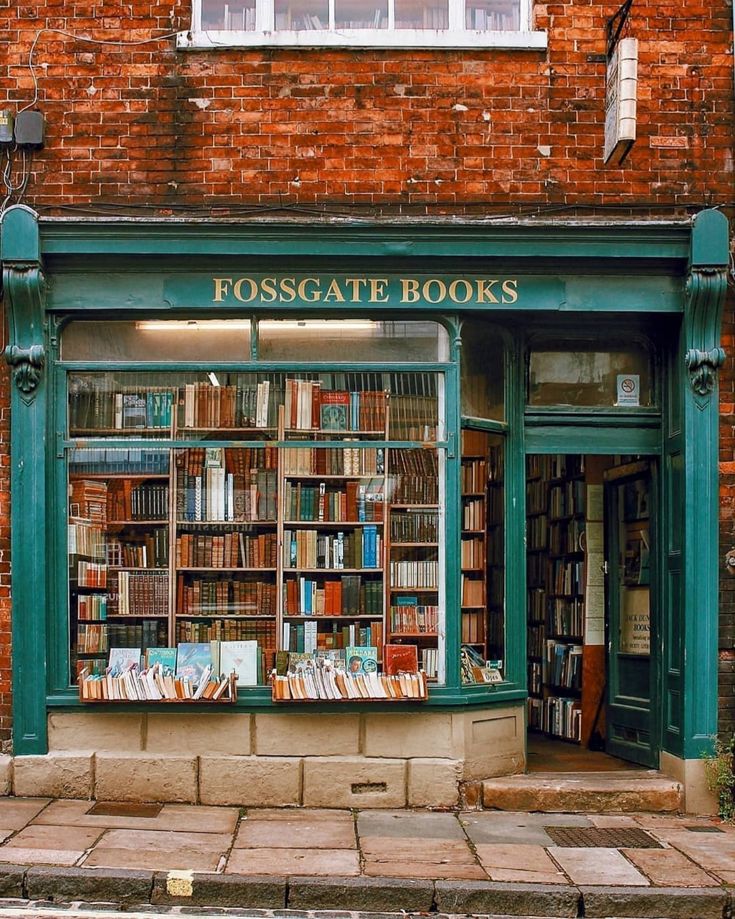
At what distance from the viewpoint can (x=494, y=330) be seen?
10.6 metres

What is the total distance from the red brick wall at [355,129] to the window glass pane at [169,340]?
2.81 feet

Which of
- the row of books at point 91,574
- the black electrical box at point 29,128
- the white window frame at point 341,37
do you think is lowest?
the row of books at point 91,574

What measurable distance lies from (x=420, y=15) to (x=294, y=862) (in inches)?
252

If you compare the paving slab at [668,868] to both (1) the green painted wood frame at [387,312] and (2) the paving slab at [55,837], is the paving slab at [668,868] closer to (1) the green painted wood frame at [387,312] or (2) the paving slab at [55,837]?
(1) the green painted wood frame at [387,312]

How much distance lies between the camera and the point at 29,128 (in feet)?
32.9

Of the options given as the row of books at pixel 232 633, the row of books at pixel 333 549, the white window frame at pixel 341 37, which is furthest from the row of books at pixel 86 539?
the white window frame at pixel 341 37

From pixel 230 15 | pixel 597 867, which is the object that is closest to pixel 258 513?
pixel 597 867

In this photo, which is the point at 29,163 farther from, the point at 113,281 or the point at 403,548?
the point at 403,548

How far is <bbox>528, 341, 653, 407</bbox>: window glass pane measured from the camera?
10859 mm

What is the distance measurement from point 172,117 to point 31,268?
62.5 inches

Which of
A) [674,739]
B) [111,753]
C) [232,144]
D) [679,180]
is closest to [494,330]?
[679,180]

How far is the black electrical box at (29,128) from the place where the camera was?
10031 mm

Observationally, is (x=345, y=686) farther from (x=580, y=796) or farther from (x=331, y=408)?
(x=331, y=408)

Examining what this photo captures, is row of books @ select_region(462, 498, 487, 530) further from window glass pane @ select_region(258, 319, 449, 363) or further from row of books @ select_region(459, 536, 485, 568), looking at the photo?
Result: window glass pane @ select_region(258, 319, 449, 363)
